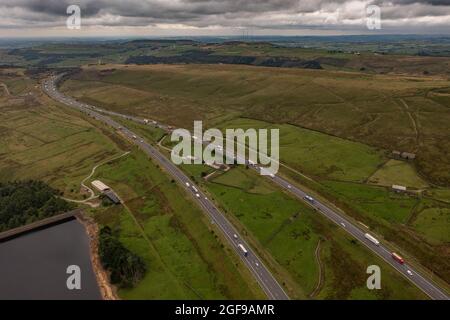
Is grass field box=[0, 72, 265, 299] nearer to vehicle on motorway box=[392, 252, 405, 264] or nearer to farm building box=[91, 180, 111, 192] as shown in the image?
farm building box=[91, 180, 111, 192]

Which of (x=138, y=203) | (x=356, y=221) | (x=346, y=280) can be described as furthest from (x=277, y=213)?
(x=138, y=203)

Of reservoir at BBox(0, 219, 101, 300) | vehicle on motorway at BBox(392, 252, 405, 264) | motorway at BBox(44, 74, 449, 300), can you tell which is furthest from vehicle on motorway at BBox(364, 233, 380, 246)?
reservoir at BBox(0, 219, 101, 300)

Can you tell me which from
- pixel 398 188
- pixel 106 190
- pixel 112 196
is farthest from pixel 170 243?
pixel 398 188

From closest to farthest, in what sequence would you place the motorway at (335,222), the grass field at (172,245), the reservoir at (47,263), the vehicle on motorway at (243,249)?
the motorway at (335,222) → the grass field at (172,245) → the reservoir at (47,263) → the vehicle on motorway at (243,249)

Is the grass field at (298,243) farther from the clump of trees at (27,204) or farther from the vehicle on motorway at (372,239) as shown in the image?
the clump of trees at (27,204)

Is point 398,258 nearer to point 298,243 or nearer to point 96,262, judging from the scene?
point 298,243

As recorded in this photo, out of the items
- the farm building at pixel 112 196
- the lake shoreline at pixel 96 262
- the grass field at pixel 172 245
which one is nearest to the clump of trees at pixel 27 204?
the lake shoreline at pixel 96 262

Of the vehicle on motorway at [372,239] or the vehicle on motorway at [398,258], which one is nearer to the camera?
the vehicle on motorway at [398,258]

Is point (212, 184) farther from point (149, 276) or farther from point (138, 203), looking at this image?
point (149, 276)
